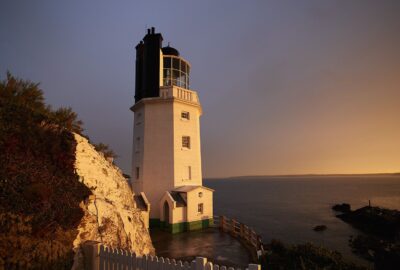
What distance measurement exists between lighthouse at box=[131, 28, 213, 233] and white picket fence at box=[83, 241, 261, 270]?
1423 centimetres

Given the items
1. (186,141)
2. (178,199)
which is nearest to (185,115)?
(186,141)

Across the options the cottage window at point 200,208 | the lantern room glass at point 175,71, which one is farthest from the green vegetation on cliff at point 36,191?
the lantern room glass at point 175,71

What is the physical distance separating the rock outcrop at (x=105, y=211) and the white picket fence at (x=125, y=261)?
31 centimetres

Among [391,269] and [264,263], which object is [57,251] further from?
[391,269]

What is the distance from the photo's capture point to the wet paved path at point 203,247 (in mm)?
14180

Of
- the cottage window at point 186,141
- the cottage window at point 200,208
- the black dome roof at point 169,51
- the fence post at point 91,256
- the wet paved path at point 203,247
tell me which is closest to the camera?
the fence post at point 91,256

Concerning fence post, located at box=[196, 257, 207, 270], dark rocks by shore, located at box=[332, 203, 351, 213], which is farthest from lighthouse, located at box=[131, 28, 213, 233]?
dark rocks by shore, located at box=[332, 203, 351, 213]

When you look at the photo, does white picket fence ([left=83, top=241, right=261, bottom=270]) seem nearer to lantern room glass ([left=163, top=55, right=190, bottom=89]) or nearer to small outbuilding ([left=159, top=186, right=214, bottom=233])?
small outbuilding ([left=159, top=186, right=214, bottom=233])

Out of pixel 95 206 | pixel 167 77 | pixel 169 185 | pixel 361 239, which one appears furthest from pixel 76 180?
pixel 361 239

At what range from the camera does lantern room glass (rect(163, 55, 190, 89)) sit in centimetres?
2467

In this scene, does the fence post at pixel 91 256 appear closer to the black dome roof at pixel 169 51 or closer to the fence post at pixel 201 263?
the fence post at pixel 201 263

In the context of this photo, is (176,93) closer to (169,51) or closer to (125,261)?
(169,51)

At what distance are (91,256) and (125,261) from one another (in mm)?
1163

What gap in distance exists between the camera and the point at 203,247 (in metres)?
16.4
